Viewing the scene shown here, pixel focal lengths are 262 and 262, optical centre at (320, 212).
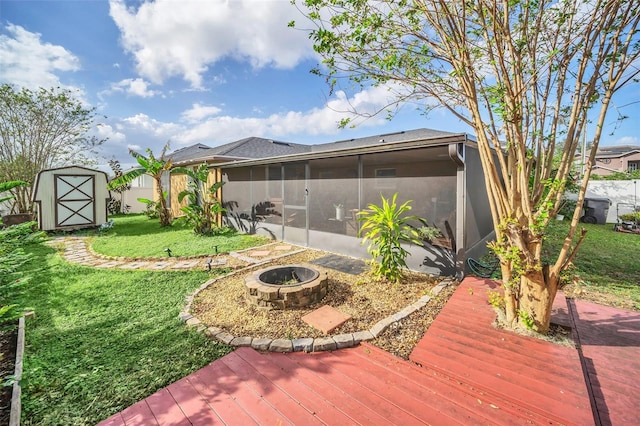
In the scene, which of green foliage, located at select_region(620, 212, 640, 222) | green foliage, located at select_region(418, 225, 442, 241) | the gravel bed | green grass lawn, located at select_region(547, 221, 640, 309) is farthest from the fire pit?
green foliage, located at select_region(620, 212, 640, 222)

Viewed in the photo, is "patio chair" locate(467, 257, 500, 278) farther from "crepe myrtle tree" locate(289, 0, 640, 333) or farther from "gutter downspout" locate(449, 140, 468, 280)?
"crepe myrtle tree" locate(289, 0, 640, 333)

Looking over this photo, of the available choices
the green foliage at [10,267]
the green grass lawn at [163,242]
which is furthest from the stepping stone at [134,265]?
the green foliage at [10,267]

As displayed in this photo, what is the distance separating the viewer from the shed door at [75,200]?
11.1 m

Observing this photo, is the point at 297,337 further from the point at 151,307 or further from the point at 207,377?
the point at 151,307

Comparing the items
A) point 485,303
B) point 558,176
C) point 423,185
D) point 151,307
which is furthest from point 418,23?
point 151,307

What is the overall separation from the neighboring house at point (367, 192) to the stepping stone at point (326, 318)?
8.72 feet

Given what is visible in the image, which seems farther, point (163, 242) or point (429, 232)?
point (163, 242)

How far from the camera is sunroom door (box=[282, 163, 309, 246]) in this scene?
7996 mm

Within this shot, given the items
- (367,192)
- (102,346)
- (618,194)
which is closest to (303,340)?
(102,346)

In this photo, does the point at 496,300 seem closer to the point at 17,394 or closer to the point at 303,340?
the point at 303,340

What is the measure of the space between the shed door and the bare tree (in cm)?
332

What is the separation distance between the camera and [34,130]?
508 inches

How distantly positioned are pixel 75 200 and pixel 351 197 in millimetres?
12432

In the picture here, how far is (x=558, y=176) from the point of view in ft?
9.60
